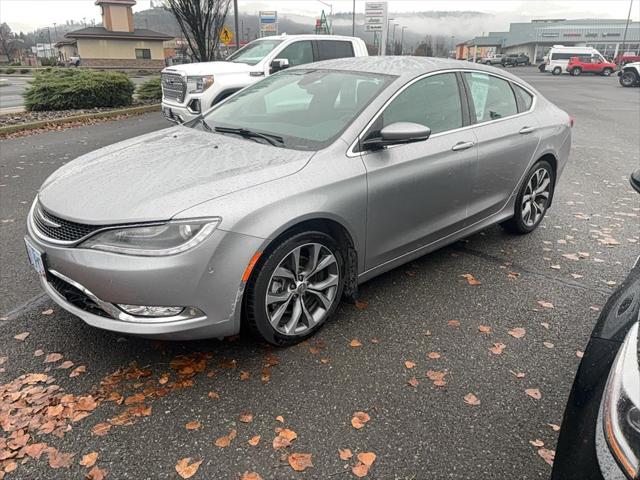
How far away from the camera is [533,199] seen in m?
4.91

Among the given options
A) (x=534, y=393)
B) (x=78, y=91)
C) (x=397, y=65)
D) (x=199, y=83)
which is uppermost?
(x=397, y=65)

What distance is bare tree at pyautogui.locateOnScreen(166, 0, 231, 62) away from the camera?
1705 cm

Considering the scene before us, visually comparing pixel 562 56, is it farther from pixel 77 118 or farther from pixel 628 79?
pixel 77 118

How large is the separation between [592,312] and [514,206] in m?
1.39

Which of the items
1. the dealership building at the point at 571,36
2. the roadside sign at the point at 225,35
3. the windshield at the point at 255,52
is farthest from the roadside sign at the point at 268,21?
the dealership building at the point at 571,36

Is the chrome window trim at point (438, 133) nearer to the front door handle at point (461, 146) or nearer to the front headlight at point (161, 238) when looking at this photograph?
the front door handle at point (461, 146)

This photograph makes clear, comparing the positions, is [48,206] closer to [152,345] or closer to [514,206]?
[152,345]

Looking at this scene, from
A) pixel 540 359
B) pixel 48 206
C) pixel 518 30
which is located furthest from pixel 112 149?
pixel 518 30

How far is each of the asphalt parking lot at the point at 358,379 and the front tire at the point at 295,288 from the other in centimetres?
15

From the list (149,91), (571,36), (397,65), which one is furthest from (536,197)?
(571,36)

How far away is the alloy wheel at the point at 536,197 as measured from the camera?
4820 mm

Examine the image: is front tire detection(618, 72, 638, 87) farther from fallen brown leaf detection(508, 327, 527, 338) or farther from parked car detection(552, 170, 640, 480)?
parked car detection(552, 170, 640, 480)

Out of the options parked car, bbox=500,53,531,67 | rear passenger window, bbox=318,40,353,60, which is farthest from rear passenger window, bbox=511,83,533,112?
parked car, bbox=500,53,531,67

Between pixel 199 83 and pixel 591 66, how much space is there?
48823 millimetres
